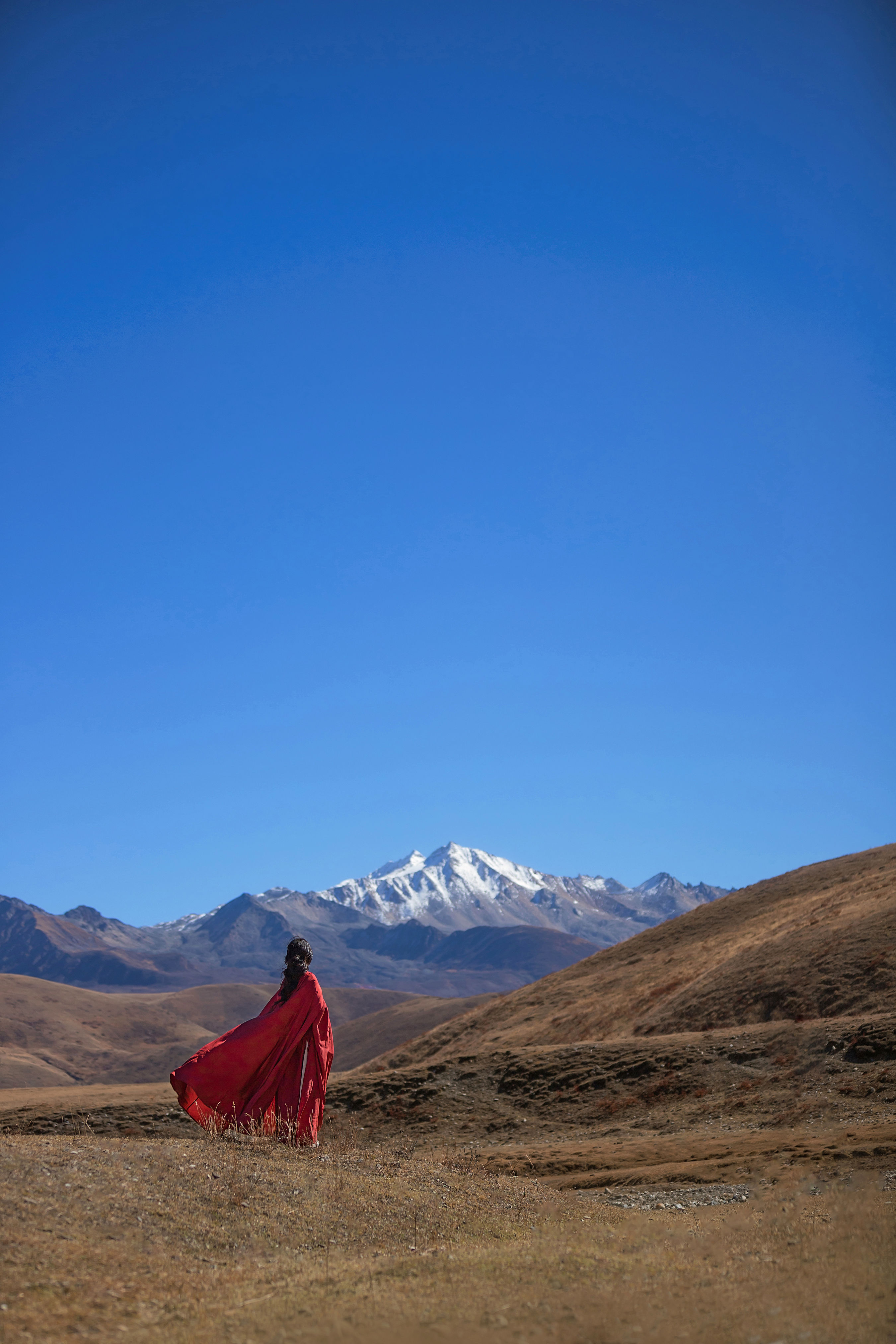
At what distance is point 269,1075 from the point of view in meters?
11.4

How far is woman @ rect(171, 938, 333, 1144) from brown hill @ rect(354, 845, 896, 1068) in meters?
14.9

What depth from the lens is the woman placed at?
36.4 ft

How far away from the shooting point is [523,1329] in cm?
590

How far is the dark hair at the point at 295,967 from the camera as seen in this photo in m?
11.9

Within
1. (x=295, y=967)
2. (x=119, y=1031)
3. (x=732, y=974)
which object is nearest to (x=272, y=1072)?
(x=295, y=967)

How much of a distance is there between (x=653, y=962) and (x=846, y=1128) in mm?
25710

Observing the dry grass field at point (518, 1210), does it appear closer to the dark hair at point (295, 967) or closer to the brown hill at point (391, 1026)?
the dark hair at point (295, 967)

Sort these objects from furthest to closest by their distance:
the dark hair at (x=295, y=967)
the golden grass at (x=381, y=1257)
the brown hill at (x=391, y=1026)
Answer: the brown hill at (x=391, y=1026) → the dark hair at (x=295, y=967) → the golden grass at (x=381, y=1257)

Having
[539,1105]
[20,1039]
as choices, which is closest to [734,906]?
[539,1105]

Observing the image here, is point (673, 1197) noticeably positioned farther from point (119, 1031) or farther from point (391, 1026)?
point (119, 1031)

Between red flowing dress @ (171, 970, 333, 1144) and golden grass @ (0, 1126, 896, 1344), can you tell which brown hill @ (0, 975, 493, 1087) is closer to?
red flowing dress @ (171, 970, 333, 1144)

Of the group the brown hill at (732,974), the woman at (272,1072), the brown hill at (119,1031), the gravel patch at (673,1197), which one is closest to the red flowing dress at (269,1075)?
the woman at (272,1072)

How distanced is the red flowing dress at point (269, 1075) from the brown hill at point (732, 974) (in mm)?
14926

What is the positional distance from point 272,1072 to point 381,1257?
398cm
